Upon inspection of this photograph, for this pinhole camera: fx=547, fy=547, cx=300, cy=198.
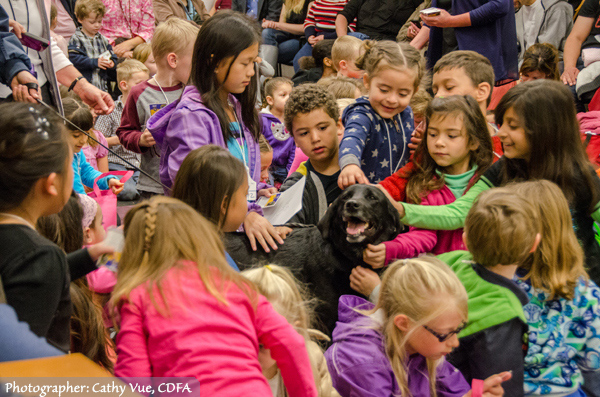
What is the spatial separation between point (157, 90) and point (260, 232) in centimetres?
161

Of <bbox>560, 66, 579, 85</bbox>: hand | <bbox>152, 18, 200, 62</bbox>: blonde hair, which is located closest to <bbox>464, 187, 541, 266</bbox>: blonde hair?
<bbox>152, 18, 200, 62</bbox>: blonde hair

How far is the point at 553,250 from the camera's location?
203cm

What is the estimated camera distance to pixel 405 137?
2.76 m

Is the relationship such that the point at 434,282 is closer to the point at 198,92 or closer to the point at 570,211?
the point at 570,211

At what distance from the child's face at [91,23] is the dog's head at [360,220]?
4.99 meters

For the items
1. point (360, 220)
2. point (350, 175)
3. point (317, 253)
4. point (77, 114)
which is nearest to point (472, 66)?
point (350, 175)

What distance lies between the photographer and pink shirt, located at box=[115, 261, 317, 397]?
137 cm

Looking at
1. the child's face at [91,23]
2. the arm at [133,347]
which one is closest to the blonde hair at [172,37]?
the arm at [133,347]

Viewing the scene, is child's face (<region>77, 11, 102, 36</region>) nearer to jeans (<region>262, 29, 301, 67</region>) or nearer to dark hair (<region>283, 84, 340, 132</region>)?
jeans (<region>262, 29, 301, 67</region>)

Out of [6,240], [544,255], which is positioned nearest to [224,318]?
[6,240]

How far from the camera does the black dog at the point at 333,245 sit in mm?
2229

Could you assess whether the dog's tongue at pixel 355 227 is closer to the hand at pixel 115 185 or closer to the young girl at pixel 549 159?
the young girl at pixel 549 159

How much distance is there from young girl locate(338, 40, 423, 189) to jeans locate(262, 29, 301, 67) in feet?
13.8

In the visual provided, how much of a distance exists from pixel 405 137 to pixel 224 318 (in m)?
1.63
